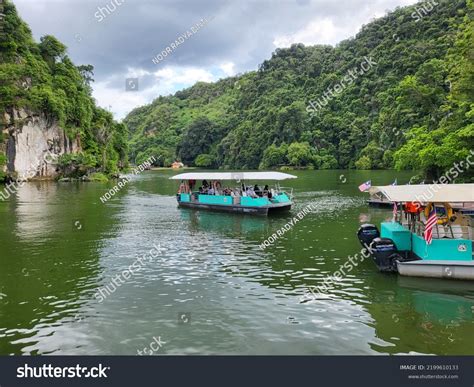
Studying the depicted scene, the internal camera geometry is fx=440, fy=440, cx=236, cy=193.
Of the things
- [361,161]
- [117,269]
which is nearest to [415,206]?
[117,269]

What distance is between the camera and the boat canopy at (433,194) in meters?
15.0

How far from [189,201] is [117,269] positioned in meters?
20.6

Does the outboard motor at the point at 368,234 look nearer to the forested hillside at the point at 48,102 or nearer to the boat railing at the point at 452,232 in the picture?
the boat railing at the point at 452,232

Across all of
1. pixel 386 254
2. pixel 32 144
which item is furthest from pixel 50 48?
pixel 386 254

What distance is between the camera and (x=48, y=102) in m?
74.4

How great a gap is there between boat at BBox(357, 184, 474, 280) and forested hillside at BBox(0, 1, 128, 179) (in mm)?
66543

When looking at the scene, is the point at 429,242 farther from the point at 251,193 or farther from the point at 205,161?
the point at 205,161

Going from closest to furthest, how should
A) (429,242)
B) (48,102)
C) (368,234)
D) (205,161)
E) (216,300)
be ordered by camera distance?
(216,300)
(429,242)
(368,234)
(48,102)
(205,161)

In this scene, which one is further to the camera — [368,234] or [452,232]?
[368,234]

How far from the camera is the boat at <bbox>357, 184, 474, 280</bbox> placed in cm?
1482

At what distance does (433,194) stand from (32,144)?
72.8m

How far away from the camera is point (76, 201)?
4341 cm

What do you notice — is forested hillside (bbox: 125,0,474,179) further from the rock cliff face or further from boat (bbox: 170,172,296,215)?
the rock cliff face

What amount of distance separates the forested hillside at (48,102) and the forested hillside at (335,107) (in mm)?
54638
